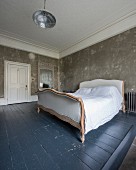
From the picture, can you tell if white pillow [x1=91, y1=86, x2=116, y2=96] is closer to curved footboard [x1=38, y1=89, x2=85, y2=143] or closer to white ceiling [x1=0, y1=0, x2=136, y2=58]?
curved footboard [x1=38, y1=89, x2=85, y2=143]

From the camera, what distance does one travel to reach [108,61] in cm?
378

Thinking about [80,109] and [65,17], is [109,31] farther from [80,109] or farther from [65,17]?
[80,109]

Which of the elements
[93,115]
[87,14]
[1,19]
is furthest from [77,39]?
[93,115]

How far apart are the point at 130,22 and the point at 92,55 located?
5.74 ft

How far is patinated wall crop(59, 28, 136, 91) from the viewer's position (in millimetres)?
3184

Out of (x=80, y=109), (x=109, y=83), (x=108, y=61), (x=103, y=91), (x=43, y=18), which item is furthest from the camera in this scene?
(x=108, y=61)

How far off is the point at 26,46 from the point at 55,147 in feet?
17.1

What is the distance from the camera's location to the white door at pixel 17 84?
468cm

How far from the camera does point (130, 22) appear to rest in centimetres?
311

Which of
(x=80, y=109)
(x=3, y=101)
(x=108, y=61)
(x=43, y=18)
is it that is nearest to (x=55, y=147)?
(x=80, y=109)

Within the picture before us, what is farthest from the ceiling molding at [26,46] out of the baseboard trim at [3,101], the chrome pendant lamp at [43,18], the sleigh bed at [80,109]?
the sleigh bed at [80,109]

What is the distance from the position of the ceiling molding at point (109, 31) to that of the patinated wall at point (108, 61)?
0.16 metres

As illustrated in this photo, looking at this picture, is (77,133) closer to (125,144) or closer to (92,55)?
(125,144)

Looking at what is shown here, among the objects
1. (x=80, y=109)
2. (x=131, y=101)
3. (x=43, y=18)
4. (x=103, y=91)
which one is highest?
(x=43, y=18)
